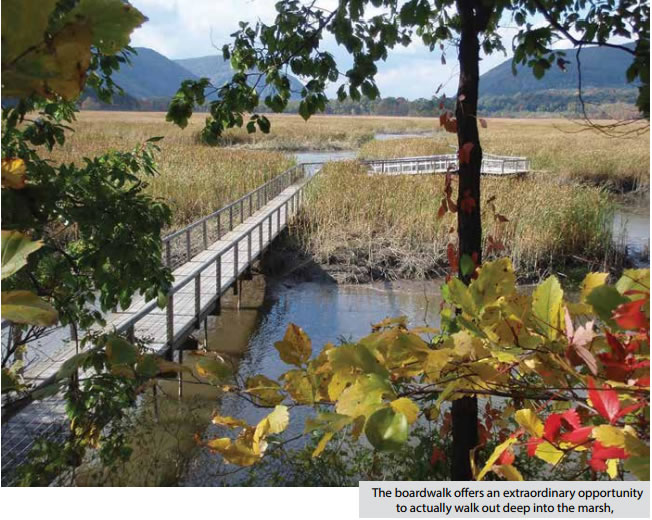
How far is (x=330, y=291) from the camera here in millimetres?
10742

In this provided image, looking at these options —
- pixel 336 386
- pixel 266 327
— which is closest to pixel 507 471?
pixel 336 386

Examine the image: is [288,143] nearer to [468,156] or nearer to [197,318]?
[197,318]

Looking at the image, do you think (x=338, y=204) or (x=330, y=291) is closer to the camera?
(x=330, y=291)

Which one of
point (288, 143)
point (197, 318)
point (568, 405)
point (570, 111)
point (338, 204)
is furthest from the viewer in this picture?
point (288, 143)

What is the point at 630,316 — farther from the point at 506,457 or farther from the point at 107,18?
the point at 107,18

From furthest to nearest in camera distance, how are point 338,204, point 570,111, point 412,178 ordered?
point 412,178
point 338,204
point 570,111

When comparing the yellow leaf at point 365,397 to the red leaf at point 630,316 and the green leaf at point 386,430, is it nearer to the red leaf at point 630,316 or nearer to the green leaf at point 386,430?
the green leaf at point 386,430

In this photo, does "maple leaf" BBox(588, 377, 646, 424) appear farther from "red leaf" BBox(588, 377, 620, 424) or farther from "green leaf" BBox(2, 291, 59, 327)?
"green leaf" BBox(2, 291, 59, 327)

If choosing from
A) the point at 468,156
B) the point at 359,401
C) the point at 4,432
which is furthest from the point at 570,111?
the point at 4,432

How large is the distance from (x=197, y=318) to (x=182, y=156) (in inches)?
523

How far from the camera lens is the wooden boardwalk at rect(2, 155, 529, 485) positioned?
3779 millimetres

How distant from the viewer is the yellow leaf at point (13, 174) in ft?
2.15

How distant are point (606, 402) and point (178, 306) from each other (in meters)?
6.55

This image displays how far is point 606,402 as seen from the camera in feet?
1.95
